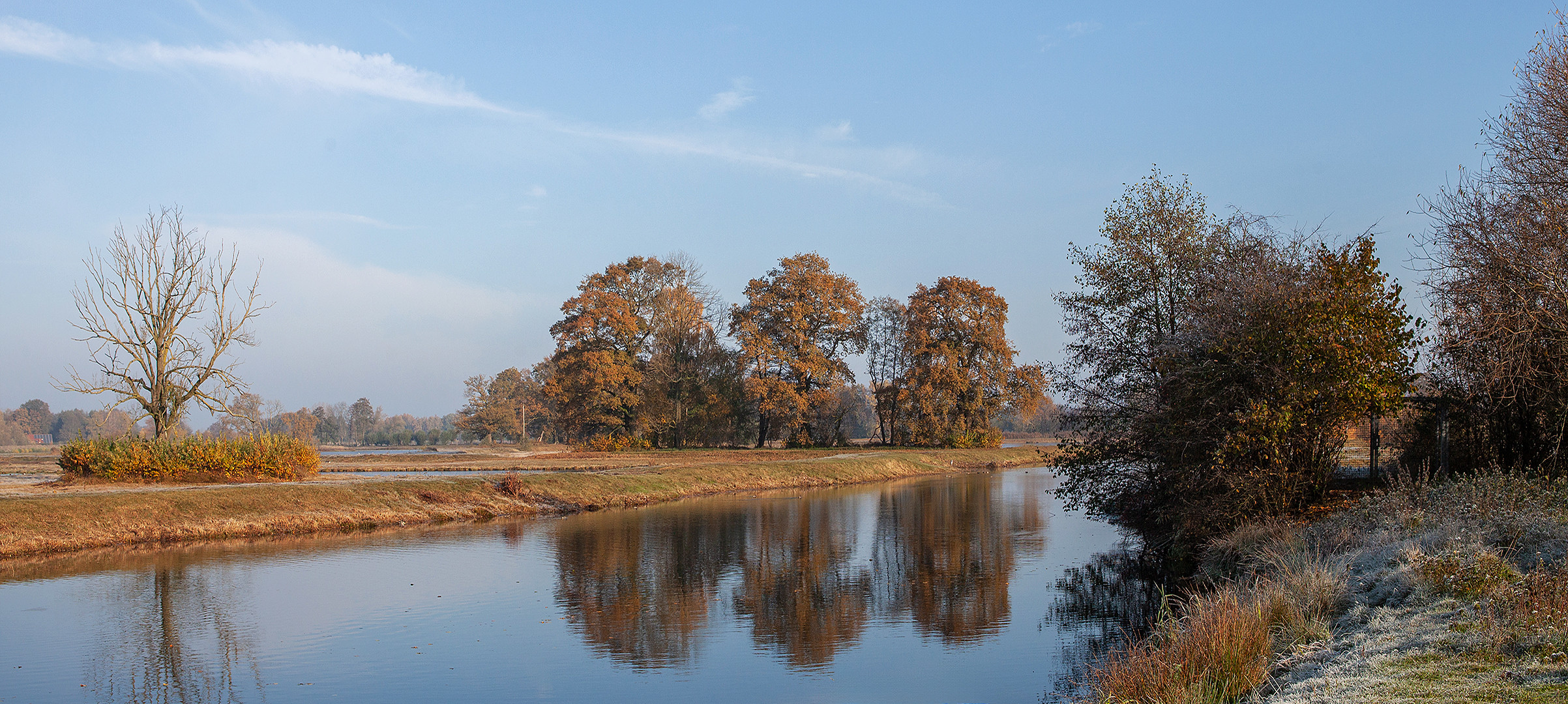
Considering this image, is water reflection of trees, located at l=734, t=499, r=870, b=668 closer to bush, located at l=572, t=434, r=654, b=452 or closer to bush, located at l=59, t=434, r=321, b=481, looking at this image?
bush, located at l=59, t=434, r=321, b=481

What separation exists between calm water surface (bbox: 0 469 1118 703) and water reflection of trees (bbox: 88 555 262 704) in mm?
41

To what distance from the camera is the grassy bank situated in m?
7.52

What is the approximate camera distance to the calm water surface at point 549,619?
10.5 m

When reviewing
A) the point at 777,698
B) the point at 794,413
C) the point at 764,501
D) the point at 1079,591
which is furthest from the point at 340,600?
the point at 794,413

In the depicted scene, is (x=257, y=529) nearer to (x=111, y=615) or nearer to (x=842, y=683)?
(x=111, y=615)

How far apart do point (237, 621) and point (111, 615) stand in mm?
1875

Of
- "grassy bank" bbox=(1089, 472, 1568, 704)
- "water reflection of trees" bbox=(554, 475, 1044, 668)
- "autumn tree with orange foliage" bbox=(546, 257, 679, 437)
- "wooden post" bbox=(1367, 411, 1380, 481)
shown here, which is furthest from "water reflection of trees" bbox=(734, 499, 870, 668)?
"autumn tree with orange foliage" bbox=(546, 257, 679, 437)

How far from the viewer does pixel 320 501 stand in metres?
24.8

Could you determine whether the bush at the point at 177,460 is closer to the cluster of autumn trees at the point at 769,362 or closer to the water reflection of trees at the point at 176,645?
the water reflection of trees at the point at 176,645

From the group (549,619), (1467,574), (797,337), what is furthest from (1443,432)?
(797,337)

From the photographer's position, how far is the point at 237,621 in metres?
13.2

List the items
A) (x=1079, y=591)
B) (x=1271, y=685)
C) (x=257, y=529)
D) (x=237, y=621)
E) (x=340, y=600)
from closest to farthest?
(x=1271, y=685) → (x=237, y=621) → (x=340, y=600) → (x=1079, y=591) → (x=257, y=529)

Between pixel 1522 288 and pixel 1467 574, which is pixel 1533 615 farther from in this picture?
pixel 1522 288

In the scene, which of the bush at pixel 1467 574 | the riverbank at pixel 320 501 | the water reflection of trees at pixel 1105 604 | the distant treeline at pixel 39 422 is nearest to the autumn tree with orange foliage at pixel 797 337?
the riverbank at pixel 320 501
